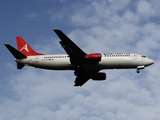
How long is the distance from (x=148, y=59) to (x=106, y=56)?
10.8m

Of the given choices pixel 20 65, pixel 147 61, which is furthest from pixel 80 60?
pixel 147 61

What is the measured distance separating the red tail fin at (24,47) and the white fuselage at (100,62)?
3.90 metres

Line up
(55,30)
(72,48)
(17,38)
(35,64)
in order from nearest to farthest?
(55,30)
(72,48)
(35,64)
(17,38)

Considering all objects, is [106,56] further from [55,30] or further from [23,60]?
[23,60]

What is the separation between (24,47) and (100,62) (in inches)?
822

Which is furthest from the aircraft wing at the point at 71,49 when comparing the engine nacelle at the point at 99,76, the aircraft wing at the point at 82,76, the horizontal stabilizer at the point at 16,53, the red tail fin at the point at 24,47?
the red tail fin at the point at 24,47

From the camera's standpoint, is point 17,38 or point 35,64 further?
point 17,38

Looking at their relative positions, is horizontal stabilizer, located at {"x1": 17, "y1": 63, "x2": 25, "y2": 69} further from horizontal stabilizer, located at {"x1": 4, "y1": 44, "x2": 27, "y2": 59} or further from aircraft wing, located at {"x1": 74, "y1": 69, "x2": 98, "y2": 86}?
aircraft wing, located at {"x1": 74, "y1": 69, "x2": 98, "y2": 86}

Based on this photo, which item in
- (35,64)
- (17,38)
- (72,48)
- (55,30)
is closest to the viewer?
(55,30)

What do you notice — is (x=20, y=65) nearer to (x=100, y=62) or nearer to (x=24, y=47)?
(x=24, y=47)

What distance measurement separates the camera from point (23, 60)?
65.6 m

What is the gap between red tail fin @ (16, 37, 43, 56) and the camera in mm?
69938

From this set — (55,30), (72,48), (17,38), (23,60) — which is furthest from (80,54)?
(17,38)

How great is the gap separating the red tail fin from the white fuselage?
3.90 metres
